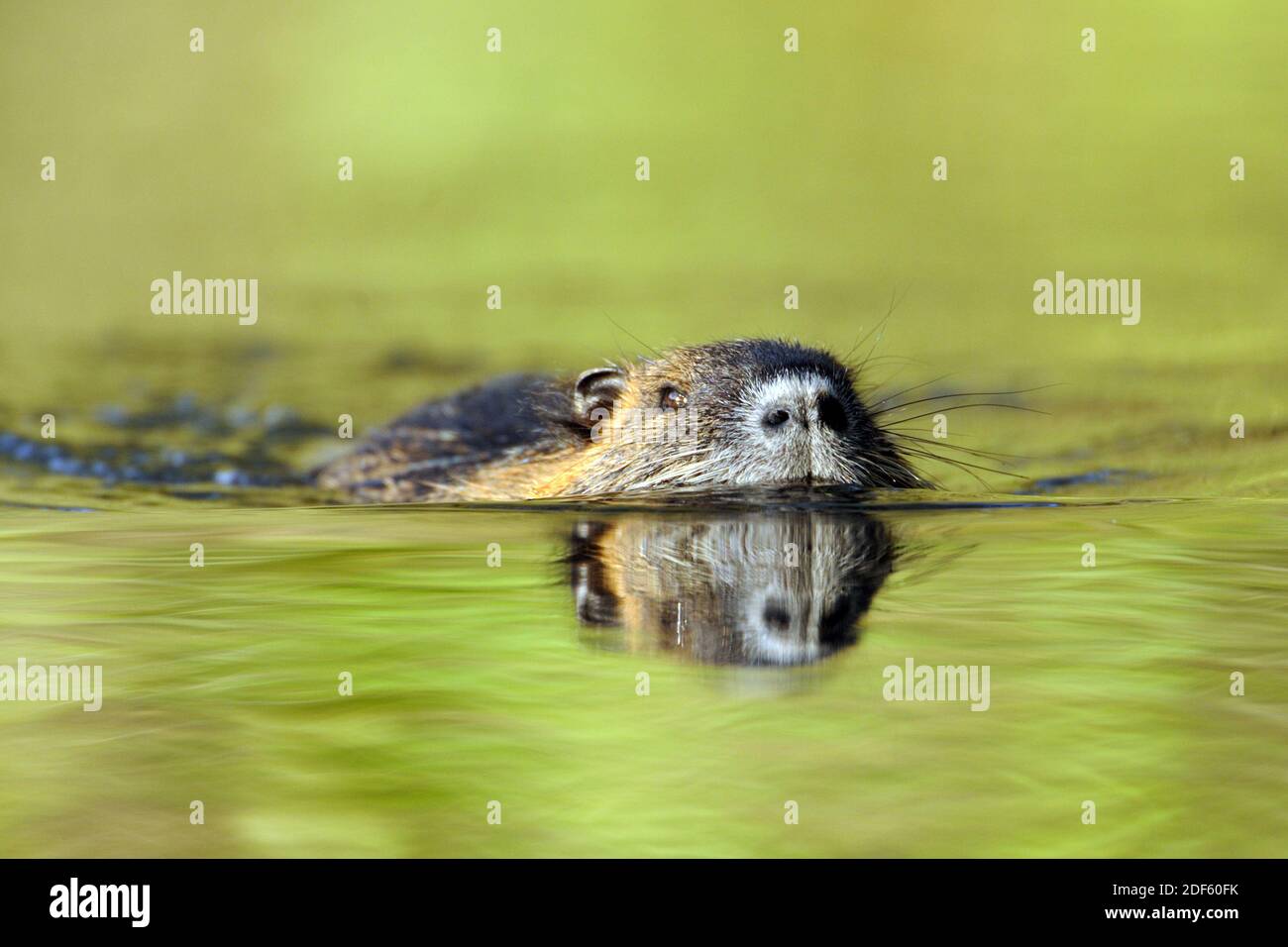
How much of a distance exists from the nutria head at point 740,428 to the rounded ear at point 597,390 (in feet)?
0.25

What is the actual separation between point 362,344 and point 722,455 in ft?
25.3

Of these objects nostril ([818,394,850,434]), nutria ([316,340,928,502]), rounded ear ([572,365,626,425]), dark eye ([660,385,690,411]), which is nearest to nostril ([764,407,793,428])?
nutria ([316,340,928,502])

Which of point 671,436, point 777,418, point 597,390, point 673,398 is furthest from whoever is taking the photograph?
point 597,390

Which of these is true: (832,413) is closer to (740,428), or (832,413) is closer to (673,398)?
(740,428)

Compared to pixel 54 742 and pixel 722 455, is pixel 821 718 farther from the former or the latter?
pixel 722 455

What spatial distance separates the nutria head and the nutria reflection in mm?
307

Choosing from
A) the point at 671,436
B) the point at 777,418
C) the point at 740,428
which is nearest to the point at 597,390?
the point at 671,436

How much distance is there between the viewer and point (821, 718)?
2.67 metres

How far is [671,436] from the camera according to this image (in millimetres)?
5727

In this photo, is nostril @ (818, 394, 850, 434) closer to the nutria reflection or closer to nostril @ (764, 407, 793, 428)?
nostril @ (764, 407, 793, 428)

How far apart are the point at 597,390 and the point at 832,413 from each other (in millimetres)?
1480

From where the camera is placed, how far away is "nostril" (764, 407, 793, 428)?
526cm

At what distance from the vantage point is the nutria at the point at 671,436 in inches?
208

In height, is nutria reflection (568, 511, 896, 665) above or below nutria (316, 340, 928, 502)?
below
